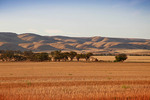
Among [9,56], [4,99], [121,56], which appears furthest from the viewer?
[9,56]

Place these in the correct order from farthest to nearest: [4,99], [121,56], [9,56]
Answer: [9,56] < [121,56] < [4,99]

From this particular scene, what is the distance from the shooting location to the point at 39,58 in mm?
95625

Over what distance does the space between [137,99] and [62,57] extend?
277ft

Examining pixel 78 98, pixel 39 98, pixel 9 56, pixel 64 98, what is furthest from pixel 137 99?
pixel 9 56

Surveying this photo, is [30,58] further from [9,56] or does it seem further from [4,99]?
[4,99]

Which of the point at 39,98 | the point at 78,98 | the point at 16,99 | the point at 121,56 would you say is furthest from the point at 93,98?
the point at 121,56

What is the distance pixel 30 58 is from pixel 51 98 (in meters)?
89.4

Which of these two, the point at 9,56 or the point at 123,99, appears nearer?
the point at 123,99

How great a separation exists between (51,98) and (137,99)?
5.02 metres

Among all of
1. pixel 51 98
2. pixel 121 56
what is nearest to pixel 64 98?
pixel 51 98

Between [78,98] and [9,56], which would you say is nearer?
[78,98]

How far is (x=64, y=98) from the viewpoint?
13.6 metres

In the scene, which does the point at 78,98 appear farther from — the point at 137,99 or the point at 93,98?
the point at 137,99

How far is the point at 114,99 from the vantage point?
13.3m
